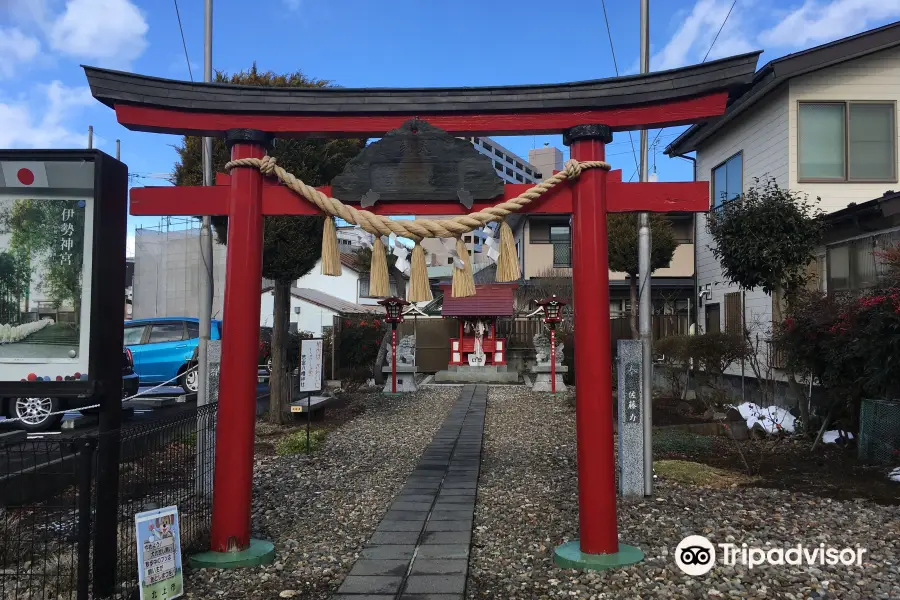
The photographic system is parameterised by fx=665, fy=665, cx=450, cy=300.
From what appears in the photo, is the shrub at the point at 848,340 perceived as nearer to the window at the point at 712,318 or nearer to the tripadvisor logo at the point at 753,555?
the tripadvisor logo at the point at 753,555

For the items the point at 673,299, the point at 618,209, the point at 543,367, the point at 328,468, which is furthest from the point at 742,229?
the point at 673,299

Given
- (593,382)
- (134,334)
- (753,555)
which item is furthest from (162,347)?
(753,555)

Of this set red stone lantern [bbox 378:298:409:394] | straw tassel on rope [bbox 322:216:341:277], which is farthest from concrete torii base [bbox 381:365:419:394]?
straw tassel on rope [bbox 322:216:341:277]

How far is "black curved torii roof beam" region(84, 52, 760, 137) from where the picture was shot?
194 inches

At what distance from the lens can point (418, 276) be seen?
5.04 metres

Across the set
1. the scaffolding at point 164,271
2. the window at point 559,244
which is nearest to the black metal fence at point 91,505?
the window at point 559,244

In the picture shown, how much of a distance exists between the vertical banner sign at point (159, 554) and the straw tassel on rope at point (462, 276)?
2447 millimetres

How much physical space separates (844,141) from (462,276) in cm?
953

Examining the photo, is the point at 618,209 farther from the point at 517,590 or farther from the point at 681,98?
the point at 517,590

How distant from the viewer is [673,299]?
74.4 feet

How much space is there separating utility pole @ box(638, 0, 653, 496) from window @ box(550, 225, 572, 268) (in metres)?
17.1

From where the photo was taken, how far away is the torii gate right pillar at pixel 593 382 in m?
4.75

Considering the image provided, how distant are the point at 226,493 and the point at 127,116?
9.57ft

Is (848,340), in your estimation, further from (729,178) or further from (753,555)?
(729,178)
